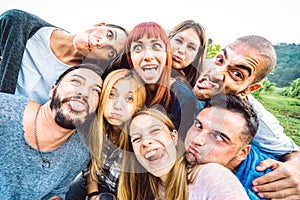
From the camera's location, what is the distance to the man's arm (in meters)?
1.33

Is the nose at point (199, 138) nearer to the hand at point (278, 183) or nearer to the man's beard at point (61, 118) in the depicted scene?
the hand at point (278, 183)

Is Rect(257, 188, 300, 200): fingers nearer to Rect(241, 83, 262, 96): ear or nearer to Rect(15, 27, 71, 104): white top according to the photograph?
Rect(241, 83, 262, 96): ear

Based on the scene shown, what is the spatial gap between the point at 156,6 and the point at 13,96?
0.78m

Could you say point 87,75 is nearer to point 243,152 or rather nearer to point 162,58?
point 162,58

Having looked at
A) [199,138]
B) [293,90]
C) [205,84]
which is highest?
[205,84]

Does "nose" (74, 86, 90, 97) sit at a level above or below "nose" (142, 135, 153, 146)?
above

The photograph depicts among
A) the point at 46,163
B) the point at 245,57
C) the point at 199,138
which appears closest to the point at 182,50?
the point at 245,57

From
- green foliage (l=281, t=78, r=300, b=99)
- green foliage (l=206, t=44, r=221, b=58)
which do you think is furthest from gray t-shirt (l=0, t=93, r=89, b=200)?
green foliage (l=281, t=78, r=300, b=99)

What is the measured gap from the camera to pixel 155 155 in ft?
4.37

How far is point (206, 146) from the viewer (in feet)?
4.27

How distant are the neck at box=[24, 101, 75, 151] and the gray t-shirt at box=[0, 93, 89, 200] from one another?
0.9 inches

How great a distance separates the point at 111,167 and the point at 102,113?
10.3 inches

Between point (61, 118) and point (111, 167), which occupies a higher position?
point (61, 118)

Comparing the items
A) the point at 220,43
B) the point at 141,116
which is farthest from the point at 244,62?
the point at 141,116
